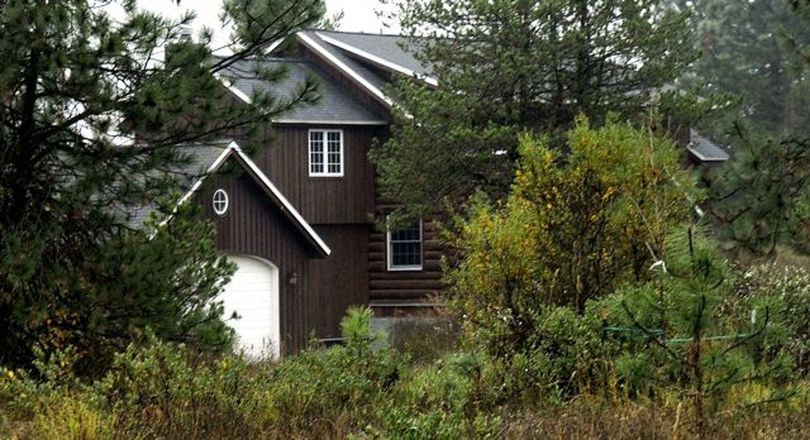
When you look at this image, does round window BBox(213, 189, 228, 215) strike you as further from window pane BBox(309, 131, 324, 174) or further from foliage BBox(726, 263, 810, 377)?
foliage BBox(726, 263, 810, 377)

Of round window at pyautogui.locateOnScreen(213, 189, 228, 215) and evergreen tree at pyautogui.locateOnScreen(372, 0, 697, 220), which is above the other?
evergreen tree at pyautogui.locateOnScreen(372, 0, 697, 220)

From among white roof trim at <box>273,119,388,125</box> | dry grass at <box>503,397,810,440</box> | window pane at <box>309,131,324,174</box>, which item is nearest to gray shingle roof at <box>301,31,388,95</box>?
white roof trim at <box>273,119,388,125</box>

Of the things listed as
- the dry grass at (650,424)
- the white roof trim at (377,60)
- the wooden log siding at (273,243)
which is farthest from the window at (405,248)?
the dry grass at (650,424)

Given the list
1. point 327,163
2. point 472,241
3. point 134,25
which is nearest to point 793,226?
point 472,241

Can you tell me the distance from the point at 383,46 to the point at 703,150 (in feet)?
32.5

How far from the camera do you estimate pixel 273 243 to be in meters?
37.2

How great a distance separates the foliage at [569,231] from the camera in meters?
13.6

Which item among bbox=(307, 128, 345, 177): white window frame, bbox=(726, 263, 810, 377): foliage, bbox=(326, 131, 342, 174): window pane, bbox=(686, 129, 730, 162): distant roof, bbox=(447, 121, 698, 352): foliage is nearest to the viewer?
bbox=(726, 263, 810, 377): foliage

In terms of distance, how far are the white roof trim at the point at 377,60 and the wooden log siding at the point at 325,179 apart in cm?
183

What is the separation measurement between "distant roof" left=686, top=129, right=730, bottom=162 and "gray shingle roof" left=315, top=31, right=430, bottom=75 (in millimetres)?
8036

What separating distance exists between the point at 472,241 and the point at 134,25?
408 cm

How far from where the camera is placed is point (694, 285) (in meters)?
10.6

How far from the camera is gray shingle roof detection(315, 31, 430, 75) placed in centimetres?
4266

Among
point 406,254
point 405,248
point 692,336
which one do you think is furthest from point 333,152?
point 692,336
